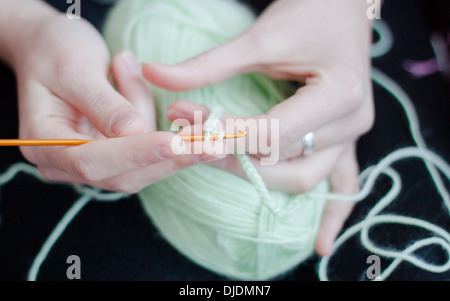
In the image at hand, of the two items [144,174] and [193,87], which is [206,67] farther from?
[144,174]

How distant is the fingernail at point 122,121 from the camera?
1.68 feet

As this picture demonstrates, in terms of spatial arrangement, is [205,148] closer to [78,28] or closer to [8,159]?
[78,28]

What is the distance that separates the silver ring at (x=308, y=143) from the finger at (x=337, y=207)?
0.11 metres

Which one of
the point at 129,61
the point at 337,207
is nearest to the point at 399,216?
the point at 337,207

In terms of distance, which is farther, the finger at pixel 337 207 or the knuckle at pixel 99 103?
the finger at pixel 337 207

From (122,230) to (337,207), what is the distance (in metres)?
0.37

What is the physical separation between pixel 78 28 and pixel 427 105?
2.21 ft

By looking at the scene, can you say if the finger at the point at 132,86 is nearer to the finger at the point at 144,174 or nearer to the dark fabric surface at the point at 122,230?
the finger at the point at 144,174

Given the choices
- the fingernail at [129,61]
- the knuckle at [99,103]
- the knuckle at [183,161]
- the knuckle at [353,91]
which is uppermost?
the fingernail at [129,61]

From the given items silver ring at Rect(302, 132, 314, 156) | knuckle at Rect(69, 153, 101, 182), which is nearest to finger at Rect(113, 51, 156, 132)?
knuckle at Rect(69, 153, 101, 182)

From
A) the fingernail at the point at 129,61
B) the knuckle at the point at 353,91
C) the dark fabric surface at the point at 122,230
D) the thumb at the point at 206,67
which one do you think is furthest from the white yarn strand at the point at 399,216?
the fingernail at the point at 129,61

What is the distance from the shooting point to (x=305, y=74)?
0.64 meters

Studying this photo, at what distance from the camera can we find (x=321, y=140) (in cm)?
65
